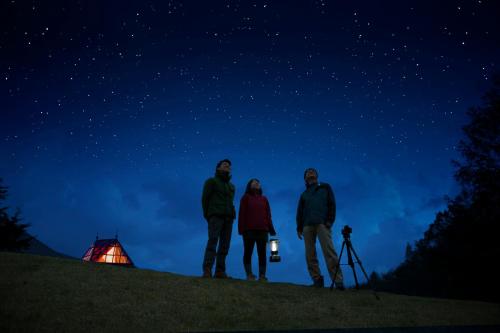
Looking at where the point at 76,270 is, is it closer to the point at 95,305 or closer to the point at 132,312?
the point at 95,305

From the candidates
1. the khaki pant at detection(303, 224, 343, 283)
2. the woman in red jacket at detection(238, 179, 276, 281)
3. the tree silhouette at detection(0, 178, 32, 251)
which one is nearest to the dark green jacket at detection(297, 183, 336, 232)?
the khaki pant at detection(303, 224, 343, 283)

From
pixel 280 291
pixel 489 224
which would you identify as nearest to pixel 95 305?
pixel 280 291

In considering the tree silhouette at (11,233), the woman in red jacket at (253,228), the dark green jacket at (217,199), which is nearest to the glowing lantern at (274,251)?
the woman in red jacket at (253,228)

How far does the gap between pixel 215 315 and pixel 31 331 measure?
6.52ft

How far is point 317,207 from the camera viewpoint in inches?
281

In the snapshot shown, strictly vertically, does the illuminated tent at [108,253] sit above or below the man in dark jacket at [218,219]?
above

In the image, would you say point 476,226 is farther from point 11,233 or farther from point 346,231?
point 11,233

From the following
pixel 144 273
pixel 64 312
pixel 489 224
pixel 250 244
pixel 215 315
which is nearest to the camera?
pixel 64 312

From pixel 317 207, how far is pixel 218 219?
221 cm

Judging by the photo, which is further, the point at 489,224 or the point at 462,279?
the point at 462,279

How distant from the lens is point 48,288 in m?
4.67

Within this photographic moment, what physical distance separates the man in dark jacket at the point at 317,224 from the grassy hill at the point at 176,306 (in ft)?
2.26

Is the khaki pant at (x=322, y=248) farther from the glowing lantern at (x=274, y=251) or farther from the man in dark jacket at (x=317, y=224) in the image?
the glowing lantern at (x=274, y=251)

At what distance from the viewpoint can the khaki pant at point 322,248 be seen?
6738 millimetres
